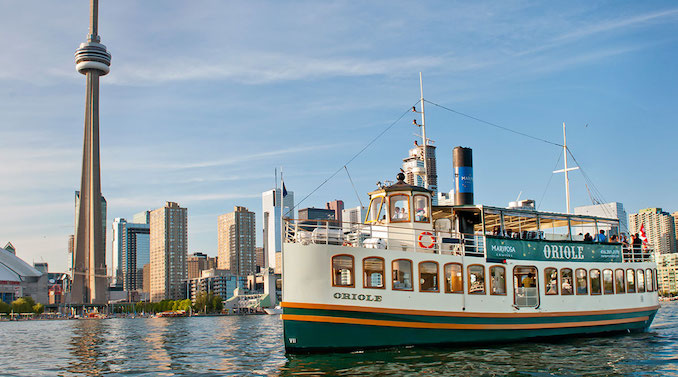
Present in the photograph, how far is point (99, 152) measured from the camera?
180875mm

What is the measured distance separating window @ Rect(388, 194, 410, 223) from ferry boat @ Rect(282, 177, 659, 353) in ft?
0.13

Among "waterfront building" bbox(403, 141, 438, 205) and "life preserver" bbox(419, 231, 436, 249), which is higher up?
"waterfront building" bbox(403, 141, 438, 205)

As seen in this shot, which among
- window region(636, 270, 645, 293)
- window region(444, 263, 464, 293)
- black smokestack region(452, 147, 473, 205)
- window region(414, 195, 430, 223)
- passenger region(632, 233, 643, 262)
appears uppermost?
black smokestack region(452, 147, 473, 205)

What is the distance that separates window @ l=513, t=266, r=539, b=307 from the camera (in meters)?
24.3

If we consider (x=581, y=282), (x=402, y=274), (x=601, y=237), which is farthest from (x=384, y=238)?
(x=601, y=237)

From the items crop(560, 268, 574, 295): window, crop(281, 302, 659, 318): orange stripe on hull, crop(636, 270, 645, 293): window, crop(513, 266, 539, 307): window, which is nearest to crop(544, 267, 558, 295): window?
crop(560, 268, 574, 295): window

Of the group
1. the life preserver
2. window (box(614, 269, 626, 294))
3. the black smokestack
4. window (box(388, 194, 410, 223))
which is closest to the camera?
the life preserver

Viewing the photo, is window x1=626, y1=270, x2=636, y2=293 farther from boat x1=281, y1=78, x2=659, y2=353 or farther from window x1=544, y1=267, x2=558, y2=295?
window x1=544, y1=267, x2=558, y2=295

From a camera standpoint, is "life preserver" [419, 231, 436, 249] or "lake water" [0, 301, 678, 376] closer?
"lake water" [0, 301, 678, 376]

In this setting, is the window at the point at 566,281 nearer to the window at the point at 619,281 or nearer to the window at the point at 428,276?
the window at the point at 619,281

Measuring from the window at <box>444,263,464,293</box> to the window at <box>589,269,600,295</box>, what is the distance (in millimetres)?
7251

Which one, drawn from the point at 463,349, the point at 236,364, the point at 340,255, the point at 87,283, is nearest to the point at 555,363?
the point at 463,349

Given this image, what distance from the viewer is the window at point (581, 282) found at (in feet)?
86.3

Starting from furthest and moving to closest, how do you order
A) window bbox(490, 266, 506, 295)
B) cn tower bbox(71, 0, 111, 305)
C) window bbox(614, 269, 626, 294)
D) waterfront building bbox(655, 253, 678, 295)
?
cn tower bbox(71, 0, 111, 305) < waterfront building bbox(655, 253, 678, 295) < window bbox(614, 269, 626, 294) < window bbox(490, 266, 506, 295)
